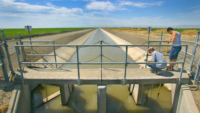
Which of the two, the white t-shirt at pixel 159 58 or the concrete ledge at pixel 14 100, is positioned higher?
the white t-shirt at pixel 159 58

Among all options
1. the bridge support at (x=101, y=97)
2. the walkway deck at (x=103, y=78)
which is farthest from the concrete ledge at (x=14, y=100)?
the bridge support at (x=101, y=97)

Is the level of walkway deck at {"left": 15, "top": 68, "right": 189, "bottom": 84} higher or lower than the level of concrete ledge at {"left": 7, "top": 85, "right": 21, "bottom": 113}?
higher

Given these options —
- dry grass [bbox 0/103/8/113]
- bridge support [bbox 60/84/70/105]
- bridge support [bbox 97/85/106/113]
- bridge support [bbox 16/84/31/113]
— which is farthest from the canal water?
dry grass [bbox 0/103/8/113]

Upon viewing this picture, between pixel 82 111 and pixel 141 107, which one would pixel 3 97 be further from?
pixel 141 107

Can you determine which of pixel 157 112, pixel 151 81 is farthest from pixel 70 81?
pixel 157 112

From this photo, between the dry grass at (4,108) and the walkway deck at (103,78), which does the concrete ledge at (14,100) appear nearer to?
the dry grass at (4,108)

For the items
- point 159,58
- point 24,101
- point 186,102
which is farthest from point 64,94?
point 186,102

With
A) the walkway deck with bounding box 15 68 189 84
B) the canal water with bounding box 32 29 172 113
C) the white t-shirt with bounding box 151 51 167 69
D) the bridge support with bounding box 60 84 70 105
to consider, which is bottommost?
the canal water with bounding box 32 29 172 113

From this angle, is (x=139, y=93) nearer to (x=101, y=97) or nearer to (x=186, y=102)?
(x=186, y=102)

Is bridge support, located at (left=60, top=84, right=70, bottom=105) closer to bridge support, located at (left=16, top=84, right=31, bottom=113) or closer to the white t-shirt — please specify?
bridge support, located at (left=16, top=84, right=31, bottom=113)

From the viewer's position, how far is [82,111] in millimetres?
5875

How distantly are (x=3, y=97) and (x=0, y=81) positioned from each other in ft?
3.13

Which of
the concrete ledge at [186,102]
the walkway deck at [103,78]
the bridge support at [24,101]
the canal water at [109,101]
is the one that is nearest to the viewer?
the concrete ledge at [186,102]

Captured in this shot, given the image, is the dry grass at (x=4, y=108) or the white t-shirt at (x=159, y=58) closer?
the dry grass at (x=4, y=108)
